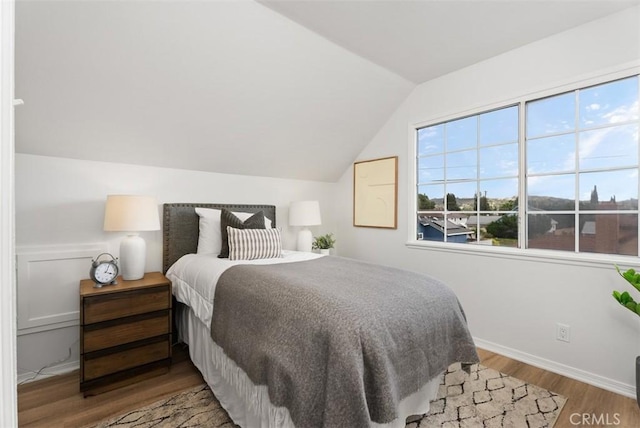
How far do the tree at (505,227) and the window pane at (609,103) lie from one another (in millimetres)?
863

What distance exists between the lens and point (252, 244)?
249 centimetres

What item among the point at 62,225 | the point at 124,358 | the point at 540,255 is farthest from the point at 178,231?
the point at 540,255

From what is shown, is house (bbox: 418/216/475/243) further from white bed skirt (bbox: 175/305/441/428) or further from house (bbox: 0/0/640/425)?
white bed skirt (bbox: 175/305/441/428)

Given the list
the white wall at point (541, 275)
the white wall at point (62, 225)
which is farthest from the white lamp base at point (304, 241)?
the white wall at point (62, 225)

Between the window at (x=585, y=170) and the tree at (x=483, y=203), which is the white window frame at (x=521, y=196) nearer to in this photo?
the window at (x=585, y=170)

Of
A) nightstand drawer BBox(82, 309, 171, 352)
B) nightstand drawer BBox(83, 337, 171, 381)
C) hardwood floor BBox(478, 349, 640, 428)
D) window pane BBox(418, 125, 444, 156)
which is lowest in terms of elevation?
hardwood floor BBox(478, 349, 640, 428)

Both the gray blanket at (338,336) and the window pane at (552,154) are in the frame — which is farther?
the window pane at (552,154)

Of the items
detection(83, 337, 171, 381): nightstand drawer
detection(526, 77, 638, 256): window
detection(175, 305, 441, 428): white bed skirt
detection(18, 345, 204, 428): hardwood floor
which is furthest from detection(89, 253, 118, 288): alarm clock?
detection(526, 77, 638, 256): window

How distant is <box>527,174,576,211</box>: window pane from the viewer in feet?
7.61

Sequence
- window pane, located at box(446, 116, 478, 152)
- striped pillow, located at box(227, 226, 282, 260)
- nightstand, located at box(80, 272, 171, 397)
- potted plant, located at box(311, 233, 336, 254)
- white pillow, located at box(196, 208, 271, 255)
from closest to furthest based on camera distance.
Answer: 1. nightstand, located at box(80, 272, 171, 397)
2. striped pillow, located at box(227, 226, 282, 260)
3. white pillow, located at box(196, 208, 271, 255)
4. window pane, located at box(446, 116, 478, 152)
5. potted plant, located at box(311, 233, 336, 254)

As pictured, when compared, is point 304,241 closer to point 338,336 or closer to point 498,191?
point 498,191

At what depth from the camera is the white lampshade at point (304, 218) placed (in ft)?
11.2

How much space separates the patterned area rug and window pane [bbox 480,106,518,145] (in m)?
2.01

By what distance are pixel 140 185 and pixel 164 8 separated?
57.6 inches
